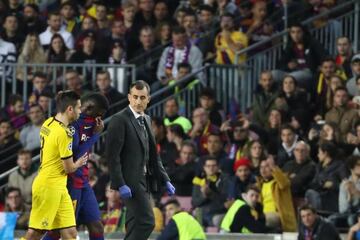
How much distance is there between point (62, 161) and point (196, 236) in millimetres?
4459

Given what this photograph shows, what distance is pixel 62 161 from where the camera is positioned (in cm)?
1532

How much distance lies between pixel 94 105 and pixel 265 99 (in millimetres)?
7131

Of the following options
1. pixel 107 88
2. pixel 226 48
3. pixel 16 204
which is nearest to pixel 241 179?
pixel 107 88

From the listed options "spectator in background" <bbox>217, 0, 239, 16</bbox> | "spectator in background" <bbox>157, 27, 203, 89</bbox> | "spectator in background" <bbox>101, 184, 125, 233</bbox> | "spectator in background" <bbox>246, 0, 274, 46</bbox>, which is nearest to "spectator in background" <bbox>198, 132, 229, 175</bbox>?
"spectator in background" <bbox>101, 184, 125, 233</bbox>

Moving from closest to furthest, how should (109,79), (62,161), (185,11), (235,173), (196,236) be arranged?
1. (62,161)
2. (196,236)
3. (235,173)
4. (109,79)
5. (185,11)

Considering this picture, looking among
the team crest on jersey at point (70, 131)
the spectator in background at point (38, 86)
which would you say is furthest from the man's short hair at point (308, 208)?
the spectator in background at point (38, 86)

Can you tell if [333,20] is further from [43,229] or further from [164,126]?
[43,229]

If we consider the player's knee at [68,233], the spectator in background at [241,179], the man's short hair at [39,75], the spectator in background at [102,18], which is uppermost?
the spectator in background at [102,18]

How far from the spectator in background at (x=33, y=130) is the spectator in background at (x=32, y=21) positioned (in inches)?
113

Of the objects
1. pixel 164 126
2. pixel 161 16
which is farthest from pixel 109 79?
pixel 161 16

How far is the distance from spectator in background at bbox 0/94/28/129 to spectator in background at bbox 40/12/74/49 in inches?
80.1

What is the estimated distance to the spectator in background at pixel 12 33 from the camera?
25062 mm

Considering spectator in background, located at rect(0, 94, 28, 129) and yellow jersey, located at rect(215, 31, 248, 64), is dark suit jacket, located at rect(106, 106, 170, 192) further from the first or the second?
yellow jersey, located at rect(215, 31, 248, 64)

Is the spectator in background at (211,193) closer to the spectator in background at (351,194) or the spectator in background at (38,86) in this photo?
the spectator in background at (351,194)
